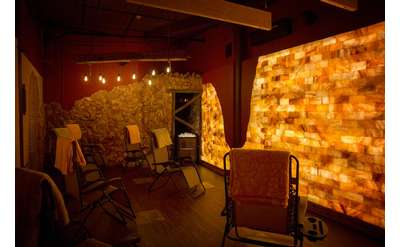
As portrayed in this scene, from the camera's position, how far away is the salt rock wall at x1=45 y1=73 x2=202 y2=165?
22.9 feet

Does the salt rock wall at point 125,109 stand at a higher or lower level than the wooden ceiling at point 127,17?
lower

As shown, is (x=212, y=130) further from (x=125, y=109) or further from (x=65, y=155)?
(x=65, y=155)

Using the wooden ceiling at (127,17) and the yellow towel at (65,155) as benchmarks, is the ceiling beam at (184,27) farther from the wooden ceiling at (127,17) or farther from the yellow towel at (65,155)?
the yellow towel at (65,155)

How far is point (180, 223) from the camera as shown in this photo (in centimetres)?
354

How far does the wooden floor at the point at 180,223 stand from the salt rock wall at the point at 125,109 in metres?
2.28

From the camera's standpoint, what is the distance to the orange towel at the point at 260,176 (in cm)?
223

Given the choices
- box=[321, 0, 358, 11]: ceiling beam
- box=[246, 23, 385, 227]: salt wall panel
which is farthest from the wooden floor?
box=[321, 0, 358, 11]: ceiling beam

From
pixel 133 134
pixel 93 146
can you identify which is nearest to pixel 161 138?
pixel 133 134

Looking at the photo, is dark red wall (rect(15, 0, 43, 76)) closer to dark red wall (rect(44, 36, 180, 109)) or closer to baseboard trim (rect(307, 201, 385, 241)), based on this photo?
dark red wall (rect(44, 36, 180, 109))

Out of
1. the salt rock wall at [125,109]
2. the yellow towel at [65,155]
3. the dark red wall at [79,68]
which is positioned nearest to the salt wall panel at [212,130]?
the salt rock wall at [125,109]

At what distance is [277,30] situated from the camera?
4.48m

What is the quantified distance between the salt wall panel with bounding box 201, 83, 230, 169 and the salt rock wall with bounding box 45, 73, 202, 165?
561 millimetres

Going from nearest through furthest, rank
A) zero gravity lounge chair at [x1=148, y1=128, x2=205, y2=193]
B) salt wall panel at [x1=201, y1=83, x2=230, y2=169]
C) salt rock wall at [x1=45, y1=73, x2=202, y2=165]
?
zero gravity lounge chair at [x1=148, y1=128, x2=205, y2=193] < salt wall panel at [x1=201, y1=83, x2=230, y2=169] < salt rock wall at [x1=45, y1=73, x2=202, y2=165]

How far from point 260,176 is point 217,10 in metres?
2.08
